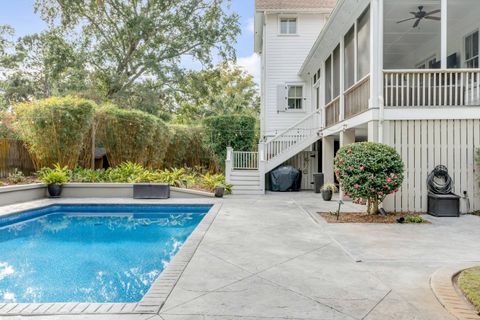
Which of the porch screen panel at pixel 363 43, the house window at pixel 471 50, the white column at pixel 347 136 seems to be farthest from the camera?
the white column at pixel 347 136

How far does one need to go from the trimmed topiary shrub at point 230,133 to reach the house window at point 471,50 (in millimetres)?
8348

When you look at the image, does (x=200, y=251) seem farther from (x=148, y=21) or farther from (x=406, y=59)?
(x=148, y=21)

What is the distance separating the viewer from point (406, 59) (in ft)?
42.9

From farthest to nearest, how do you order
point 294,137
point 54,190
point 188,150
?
point 188,150, point 294,137, point 54,190

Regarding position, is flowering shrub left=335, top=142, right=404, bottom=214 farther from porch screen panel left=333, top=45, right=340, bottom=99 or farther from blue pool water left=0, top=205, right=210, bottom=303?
porch screen panel left=333, top=45, right=340, bottom=99

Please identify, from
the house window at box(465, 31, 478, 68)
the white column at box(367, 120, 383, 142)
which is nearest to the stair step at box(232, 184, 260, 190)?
the white column at box(367, 120, 383, 142)

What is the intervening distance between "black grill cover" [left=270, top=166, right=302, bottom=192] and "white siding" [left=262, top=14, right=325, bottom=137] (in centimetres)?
265

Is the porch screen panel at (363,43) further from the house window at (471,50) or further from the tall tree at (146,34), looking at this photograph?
the tall tree at (146,34)

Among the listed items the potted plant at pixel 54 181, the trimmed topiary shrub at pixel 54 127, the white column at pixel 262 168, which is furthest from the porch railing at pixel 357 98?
the potted plant at pixel 54 181

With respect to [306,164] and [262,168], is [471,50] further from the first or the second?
[262,168]

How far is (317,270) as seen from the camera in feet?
13.0

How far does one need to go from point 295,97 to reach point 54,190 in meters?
10.9

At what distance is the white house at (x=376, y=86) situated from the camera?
25.7ft

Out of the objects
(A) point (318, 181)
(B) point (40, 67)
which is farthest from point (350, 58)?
(B) point (40, 67)
